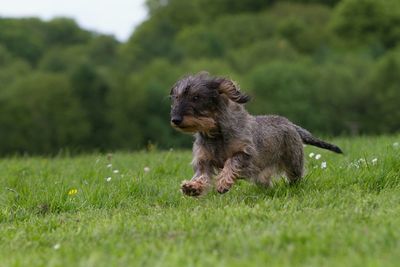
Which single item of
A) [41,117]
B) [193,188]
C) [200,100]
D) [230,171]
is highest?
[200,100]

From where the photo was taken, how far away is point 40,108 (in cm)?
6138

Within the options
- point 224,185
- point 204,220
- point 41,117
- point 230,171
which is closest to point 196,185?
point 224,185

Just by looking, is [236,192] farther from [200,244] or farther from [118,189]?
[200,244]

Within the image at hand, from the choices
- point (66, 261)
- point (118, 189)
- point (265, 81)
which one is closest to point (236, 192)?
point (118, 189)

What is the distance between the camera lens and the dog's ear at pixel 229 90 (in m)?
7.66

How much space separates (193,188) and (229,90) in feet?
3.70

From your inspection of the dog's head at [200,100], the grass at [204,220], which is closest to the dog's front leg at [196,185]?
the grass at [204,220]

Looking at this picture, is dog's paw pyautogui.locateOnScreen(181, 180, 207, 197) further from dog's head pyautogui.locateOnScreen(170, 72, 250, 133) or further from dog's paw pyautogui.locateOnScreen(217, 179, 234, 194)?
dog's head pyautogui.locateOnScreen(170, 72, 250, 133)

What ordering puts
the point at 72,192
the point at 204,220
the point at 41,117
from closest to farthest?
the point at 204,220, the point at 72,192, the point at 41,117

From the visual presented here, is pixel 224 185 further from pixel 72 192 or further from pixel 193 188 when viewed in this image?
pixel 72 192

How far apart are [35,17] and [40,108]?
48324mm

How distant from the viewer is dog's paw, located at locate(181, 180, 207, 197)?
7.11m

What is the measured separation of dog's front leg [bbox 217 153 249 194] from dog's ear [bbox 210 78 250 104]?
562mm

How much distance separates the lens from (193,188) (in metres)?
7.11
